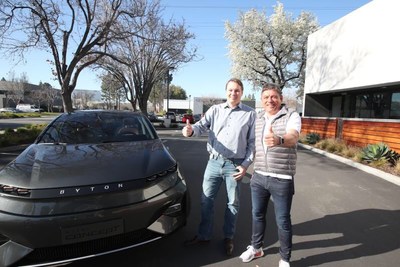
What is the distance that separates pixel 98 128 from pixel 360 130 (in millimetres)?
10365

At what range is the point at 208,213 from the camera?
3373 millimetres

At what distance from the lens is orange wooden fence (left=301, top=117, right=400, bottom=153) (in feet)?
30.9

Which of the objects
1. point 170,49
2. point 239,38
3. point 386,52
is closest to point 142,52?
point 170,49

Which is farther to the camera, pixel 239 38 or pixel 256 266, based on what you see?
pixel 239 38

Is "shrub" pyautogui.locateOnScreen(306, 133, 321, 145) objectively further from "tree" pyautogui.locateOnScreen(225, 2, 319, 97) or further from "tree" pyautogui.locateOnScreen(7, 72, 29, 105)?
"tree" pyautogui.locateOnScreen(7, 72, 29, 105)

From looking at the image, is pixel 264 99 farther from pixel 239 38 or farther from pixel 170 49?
pixel 239 38

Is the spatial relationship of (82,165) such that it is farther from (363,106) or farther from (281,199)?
(363,106)

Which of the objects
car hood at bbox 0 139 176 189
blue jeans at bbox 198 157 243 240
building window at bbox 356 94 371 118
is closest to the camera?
car hood at bbox 0 139 176 189

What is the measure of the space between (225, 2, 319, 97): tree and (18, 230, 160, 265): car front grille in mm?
25474

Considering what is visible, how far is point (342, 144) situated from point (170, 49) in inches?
585

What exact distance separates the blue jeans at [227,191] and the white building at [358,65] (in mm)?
11317

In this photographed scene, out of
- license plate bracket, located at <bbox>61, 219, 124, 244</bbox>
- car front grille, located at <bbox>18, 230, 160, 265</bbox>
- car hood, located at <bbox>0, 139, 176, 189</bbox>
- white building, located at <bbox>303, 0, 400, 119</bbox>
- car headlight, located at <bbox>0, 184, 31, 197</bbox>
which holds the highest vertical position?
white building, located at <bbox>303, 0, 400, 119</bbox>

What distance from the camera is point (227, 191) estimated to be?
3320 millimetres

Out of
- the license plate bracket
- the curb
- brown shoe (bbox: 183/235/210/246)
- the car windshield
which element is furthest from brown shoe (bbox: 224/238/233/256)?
the curb
